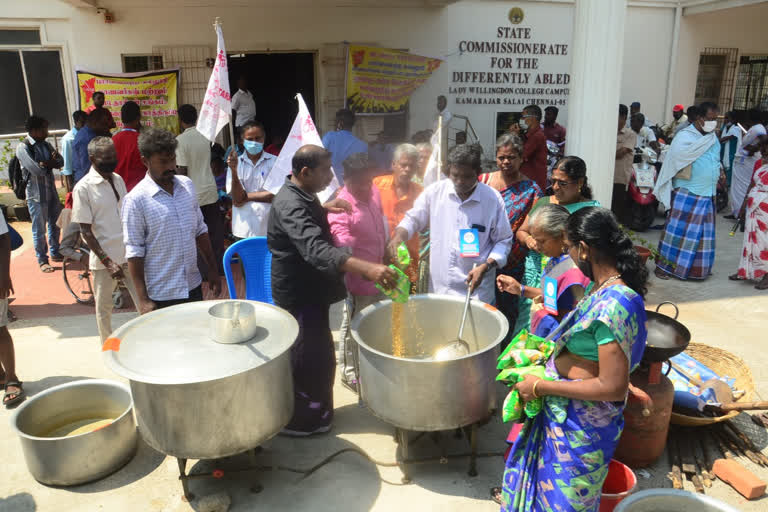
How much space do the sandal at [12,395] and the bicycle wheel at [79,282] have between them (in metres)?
2.03

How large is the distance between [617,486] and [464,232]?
1662 millimetres

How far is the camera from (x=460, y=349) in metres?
3.28

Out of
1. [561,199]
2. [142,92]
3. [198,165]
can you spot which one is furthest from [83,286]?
[561,199]

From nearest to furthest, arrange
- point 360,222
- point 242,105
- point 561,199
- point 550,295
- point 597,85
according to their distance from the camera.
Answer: point 550,295 → point 561,199 → point 360,222 → point 597,85 → point 242,105

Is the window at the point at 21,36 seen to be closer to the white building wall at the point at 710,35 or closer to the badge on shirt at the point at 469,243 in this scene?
the badge on shirt at the point at 469,243

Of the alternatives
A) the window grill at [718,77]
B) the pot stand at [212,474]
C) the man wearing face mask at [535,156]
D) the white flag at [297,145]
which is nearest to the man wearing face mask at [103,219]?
the white flag at [297,145]

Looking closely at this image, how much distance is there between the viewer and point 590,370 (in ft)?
7.15

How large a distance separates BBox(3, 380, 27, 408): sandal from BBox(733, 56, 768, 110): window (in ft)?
49.2

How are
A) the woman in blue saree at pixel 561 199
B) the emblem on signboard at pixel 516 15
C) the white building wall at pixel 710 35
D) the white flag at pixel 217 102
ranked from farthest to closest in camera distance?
the white building wall at pixel 710 35 → the emblem on signboard at pixel 516 15 → the white flag at pixel 217 102 → the woman in blue saree at pixel 561 199

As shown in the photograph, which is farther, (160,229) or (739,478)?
(160,229)

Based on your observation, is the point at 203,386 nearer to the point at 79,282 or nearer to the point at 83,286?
the point at 83,286

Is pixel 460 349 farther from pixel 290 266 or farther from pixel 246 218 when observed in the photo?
pixel 246 218

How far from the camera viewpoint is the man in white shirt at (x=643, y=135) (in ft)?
31.7

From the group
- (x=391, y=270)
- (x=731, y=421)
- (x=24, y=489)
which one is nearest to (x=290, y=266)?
(x=391, y=270)
